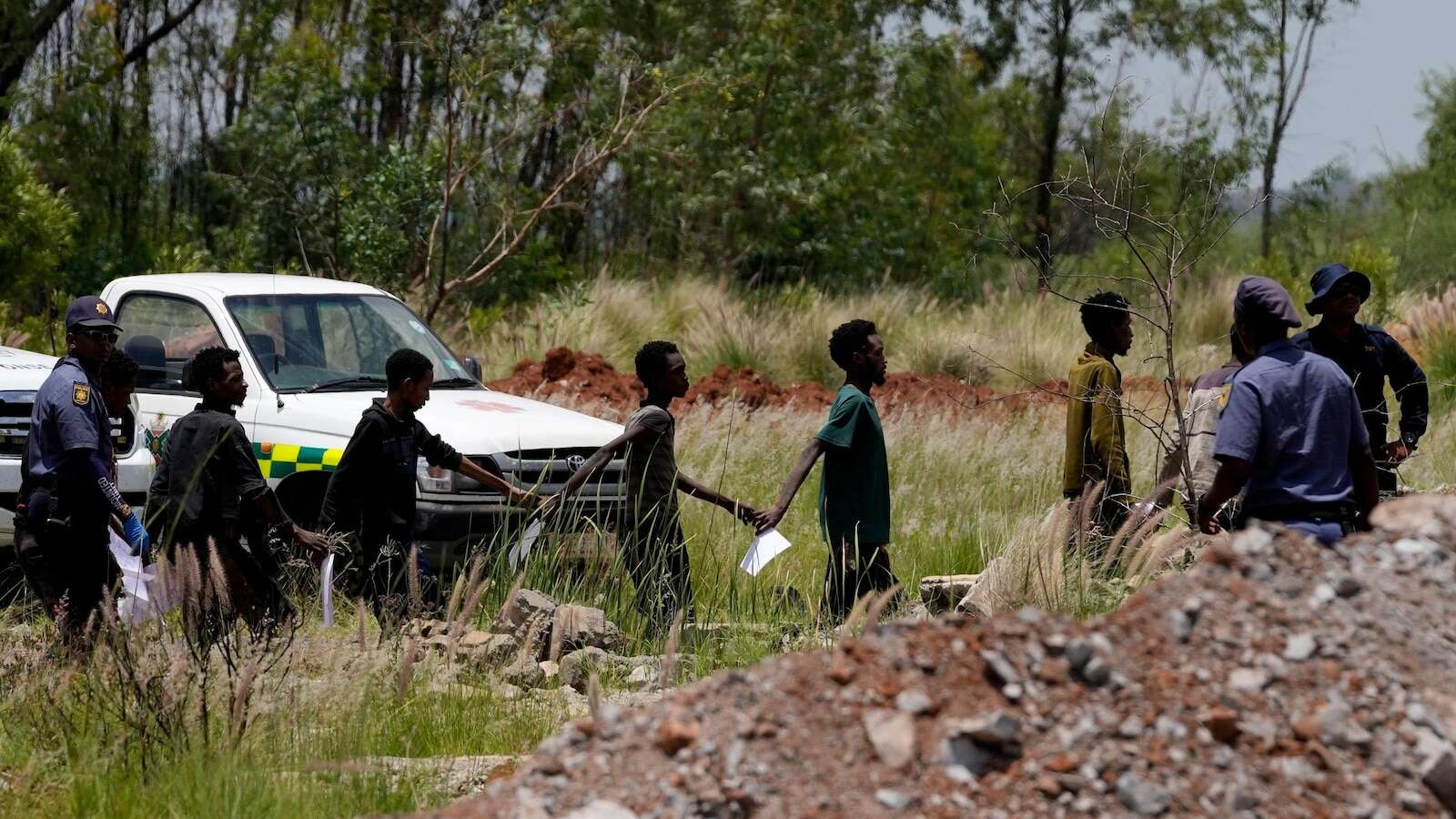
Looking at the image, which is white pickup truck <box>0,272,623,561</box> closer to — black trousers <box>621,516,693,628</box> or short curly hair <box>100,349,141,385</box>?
black trousers <box>621,516,693,628</box>

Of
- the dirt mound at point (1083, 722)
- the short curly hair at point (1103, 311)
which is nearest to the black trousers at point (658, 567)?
the short curly hair at point (1103, 311)

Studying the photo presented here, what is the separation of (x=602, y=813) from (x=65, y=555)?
4.03 m

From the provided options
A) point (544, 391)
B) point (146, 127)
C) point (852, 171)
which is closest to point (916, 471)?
point (544, 391)

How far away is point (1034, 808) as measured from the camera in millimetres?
3707

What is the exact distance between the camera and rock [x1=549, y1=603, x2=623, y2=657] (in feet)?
23.0

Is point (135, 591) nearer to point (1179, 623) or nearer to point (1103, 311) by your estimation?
point (1179, 623)

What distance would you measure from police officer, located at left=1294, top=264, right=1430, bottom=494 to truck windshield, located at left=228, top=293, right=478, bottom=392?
4948mm

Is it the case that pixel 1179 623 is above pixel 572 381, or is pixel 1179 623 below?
above

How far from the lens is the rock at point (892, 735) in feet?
12.4

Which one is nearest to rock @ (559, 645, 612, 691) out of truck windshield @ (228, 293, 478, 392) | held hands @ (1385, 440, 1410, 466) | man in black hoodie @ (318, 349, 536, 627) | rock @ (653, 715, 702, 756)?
man in black hoodie @ (318, 349, 536, 627)

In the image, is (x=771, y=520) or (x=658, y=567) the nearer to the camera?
(x=771, y=520)

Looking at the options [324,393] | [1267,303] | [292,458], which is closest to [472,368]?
[324,393]

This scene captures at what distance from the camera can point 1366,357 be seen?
7.66m

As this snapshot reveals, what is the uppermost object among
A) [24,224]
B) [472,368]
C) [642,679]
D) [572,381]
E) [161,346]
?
[24,224]
